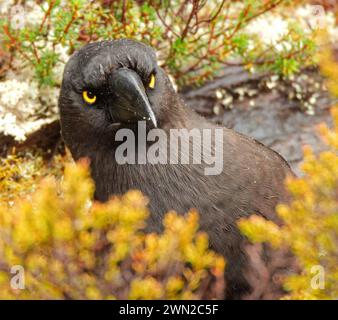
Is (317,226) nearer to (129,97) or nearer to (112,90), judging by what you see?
(129,97)

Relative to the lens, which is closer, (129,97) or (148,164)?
(129,97)

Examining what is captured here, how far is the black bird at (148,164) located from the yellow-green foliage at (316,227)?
0.75 metres

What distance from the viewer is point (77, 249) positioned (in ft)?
5.98

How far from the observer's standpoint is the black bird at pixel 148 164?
2672mm

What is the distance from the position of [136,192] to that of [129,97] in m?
0.61

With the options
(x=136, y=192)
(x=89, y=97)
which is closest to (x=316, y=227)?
(x=136, y=192)

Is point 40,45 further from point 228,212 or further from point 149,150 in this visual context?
point 228,212

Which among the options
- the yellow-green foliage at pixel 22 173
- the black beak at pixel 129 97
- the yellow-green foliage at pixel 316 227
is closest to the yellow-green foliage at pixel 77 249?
the yellow-green foliage at pixel 316 227

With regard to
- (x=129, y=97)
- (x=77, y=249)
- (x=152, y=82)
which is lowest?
(x=77, y=249)

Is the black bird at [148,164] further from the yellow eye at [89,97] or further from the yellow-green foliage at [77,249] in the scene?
the yellow-green foliage at [77,249]

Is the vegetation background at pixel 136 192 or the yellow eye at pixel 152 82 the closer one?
the vegetation background at pixel 136 192

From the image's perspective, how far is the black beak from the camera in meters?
2.59

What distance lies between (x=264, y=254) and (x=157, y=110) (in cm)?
77

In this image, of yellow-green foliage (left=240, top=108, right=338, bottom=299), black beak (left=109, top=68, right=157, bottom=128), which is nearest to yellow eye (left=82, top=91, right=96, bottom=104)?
black beak (left=109, top=68, right=157, bottom=128)
